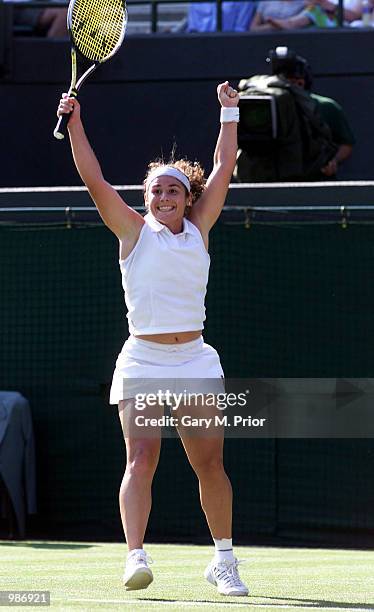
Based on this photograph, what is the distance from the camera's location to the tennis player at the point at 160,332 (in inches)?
212

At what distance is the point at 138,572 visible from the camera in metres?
5.13

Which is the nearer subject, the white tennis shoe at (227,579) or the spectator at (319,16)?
the white tennis shoe at (227,579)

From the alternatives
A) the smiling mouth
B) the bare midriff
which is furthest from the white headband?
the bare midriff

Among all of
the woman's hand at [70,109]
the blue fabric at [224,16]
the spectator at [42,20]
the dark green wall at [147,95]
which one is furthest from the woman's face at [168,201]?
the spectator at [42,20]

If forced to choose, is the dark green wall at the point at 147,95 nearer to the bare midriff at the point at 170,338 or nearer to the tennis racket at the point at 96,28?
the tennis racket at the point at 96,28

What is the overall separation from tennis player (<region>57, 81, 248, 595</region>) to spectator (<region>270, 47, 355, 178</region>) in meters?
4.83

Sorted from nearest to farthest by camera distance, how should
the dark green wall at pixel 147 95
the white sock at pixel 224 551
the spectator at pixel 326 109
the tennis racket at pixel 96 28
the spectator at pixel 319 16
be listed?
the white sock at pixel 224 551
the tennis racket at pixel 96 28
the spectator at pixel 326 109
the dark green wall at pixel 147 95
the spectator at pixel 319 16

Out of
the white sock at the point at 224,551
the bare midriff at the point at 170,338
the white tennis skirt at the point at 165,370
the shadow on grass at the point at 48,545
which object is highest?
the bare midriff at the point at 170,338

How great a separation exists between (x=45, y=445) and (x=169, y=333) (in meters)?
4.38

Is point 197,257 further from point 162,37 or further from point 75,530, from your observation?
point 162,37

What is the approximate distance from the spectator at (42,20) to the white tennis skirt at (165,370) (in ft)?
26.2

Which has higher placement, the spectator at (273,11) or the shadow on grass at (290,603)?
the spectator at (273,11)

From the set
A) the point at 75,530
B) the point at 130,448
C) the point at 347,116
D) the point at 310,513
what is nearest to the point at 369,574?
the point at 130,448

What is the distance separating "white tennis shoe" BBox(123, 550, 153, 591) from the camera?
5133mm
